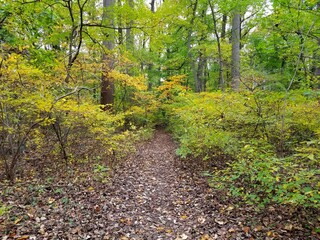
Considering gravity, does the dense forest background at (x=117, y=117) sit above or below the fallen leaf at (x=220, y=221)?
above

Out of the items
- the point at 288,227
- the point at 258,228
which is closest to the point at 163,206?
the point at 258,228

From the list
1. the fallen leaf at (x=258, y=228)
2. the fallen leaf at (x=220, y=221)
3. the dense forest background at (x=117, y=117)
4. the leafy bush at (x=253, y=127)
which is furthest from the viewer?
the leafy bush at (x=253, y=127)

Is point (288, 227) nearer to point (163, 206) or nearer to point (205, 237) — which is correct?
point (205, 237)

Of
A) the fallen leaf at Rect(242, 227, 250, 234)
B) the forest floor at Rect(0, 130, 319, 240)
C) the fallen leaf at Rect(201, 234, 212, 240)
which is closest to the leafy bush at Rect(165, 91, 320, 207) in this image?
the forest floor at Rect(0, 130, 319, 240)

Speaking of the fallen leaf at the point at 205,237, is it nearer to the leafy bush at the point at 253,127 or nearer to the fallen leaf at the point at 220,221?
the fallen leaf at the point at 220,221

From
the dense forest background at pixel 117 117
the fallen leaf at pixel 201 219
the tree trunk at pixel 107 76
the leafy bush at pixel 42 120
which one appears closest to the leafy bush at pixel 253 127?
the dense forest background at pixel 117 117

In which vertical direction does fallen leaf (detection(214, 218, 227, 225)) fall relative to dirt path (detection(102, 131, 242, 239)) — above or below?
above

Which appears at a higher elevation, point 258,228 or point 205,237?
point 258,228

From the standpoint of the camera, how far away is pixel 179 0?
14344 millimetres

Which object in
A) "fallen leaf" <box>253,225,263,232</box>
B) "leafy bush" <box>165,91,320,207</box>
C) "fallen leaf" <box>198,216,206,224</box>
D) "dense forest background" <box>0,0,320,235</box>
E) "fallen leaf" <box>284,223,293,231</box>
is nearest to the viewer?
"fallen leaf" <box>284,223,293,231</box>

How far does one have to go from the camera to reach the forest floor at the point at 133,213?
304cm

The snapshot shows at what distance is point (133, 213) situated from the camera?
379 centimetres

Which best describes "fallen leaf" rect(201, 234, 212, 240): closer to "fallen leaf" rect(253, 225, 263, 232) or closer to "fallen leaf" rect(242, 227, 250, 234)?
"fallen leaf" rect(242, 227, 250, 234)

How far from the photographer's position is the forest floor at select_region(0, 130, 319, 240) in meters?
3.04
